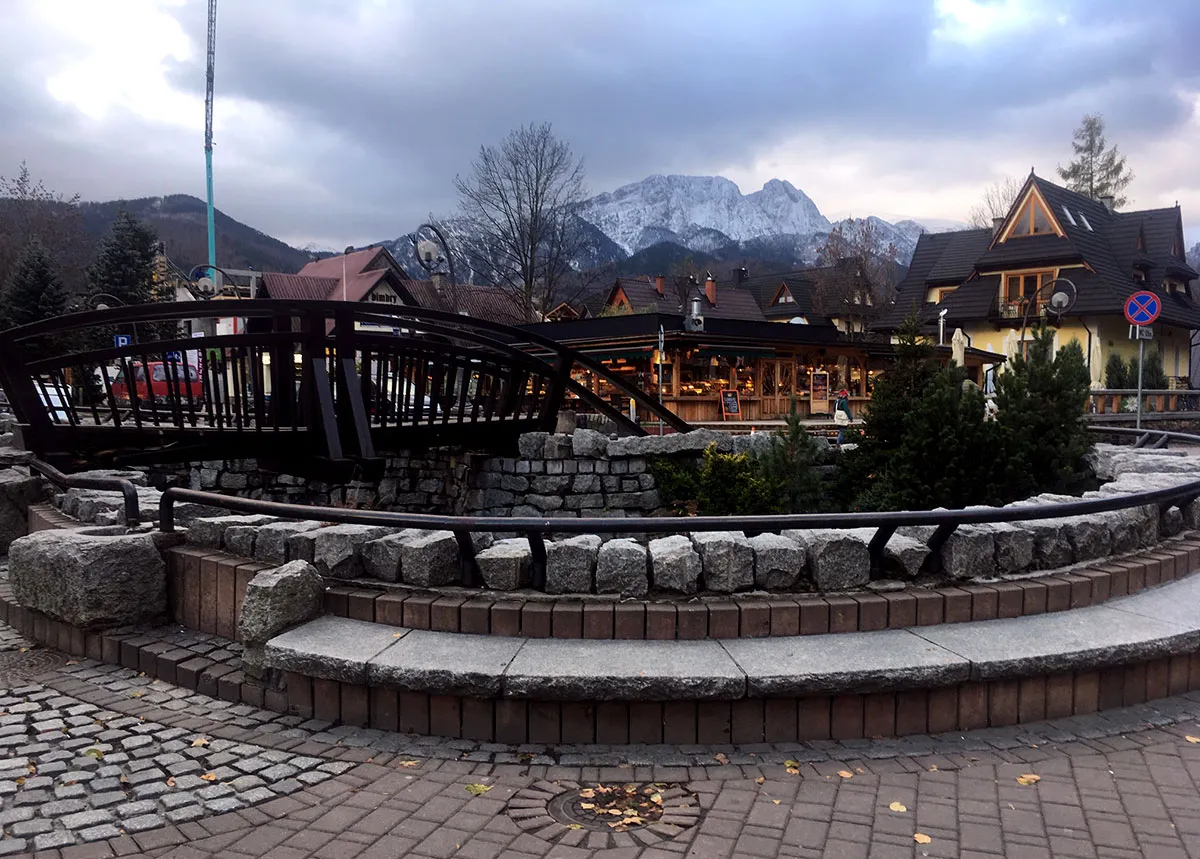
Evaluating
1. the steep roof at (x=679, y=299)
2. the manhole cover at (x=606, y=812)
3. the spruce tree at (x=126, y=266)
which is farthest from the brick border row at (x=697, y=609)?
the steep roof at (x=679, y=299)

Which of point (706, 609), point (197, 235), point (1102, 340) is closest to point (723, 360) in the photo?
point (1102, 340)

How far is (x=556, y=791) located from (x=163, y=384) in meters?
22.1

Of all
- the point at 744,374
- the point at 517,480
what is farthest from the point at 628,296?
the point at 517,480

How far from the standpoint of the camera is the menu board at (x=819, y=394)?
28.2m

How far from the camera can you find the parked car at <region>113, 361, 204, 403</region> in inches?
281

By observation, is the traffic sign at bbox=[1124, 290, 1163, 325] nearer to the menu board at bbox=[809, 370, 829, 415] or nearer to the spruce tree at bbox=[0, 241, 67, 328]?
the menu board at bbox=[809, 370, 829, 415]

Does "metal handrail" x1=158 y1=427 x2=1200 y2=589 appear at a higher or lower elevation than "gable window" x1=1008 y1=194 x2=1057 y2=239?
lower

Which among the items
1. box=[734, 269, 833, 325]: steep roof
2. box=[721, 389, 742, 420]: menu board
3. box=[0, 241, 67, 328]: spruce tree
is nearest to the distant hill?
box=[0, 241, 67, 328]: spruce tree

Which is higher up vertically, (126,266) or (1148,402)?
(126,266)

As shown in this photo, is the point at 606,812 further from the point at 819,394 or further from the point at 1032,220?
the point at 1032,220

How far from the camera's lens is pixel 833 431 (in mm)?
16812

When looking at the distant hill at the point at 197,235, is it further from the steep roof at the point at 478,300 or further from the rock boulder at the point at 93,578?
the rock boulder at the point at 93,578

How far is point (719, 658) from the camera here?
3314mm

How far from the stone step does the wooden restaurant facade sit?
1999cm
